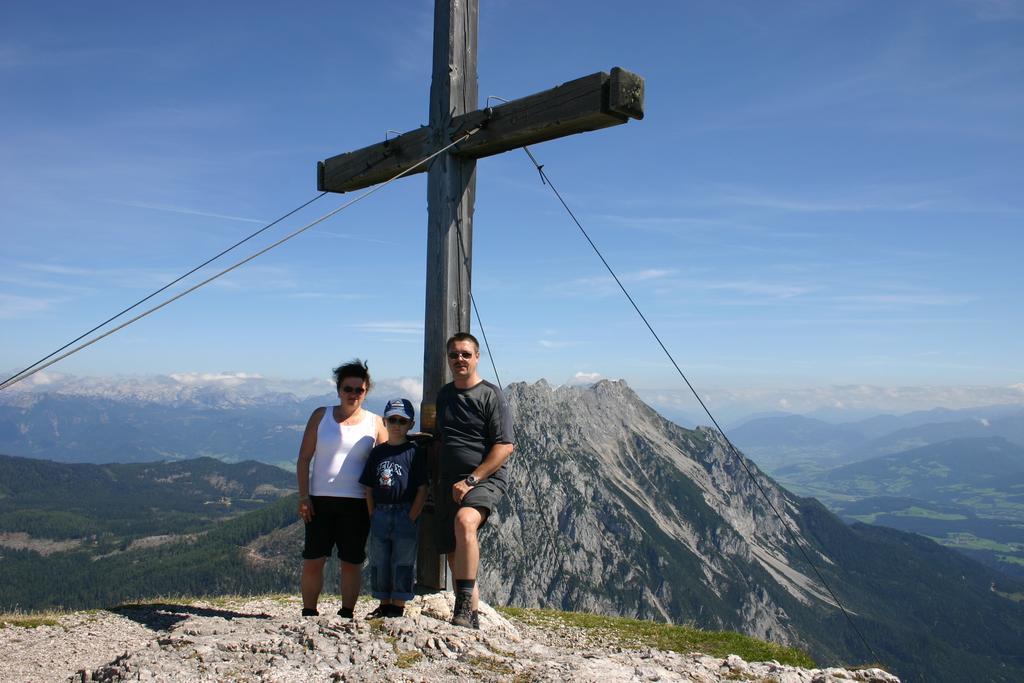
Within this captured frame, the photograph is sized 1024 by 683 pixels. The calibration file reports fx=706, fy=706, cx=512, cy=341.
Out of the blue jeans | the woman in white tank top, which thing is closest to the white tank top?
the woman in white tank top

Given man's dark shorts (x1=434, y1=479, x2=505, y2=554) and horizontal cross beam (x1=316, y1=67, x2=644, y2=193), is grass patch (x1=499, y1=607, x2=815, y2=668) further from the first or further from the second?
horizontal cross beam (x1=316, y1=67, x2=644, y2=193)

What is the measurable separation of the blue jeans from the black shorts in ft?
1.19

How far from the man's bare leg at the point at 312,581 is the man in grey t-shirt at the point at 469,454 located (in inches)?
64.9

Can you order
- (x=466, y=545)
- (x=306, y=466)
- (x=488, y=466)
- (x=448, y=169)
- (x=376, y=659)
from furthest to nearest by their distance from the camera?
(x=448, y=169) → (x=306, y=466) → (x=488, y=466) → (x=466, y=545) → (x=376, y=659)

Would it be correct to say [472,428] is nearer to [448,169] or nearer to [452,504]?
[452,504]

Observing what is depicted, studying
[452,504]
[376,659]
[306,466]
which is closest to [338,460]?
[306,466]

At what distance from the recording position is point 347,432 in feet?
25.6

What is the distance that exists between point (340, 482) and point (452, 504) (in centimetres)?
126

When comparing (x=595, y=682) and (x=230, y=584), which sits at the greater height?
(x=595, y=682)

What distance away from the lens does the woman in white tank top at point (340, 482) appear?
776 centimetres

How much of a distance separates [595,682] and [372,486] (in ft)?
10.3

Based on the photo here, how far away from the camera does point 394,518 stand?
7.56 meters

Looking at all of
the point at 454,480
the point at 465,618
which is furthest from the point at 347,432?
the point at 465,618

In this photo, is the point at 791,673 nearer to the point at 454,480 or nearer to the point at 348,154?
the point at 454,480
